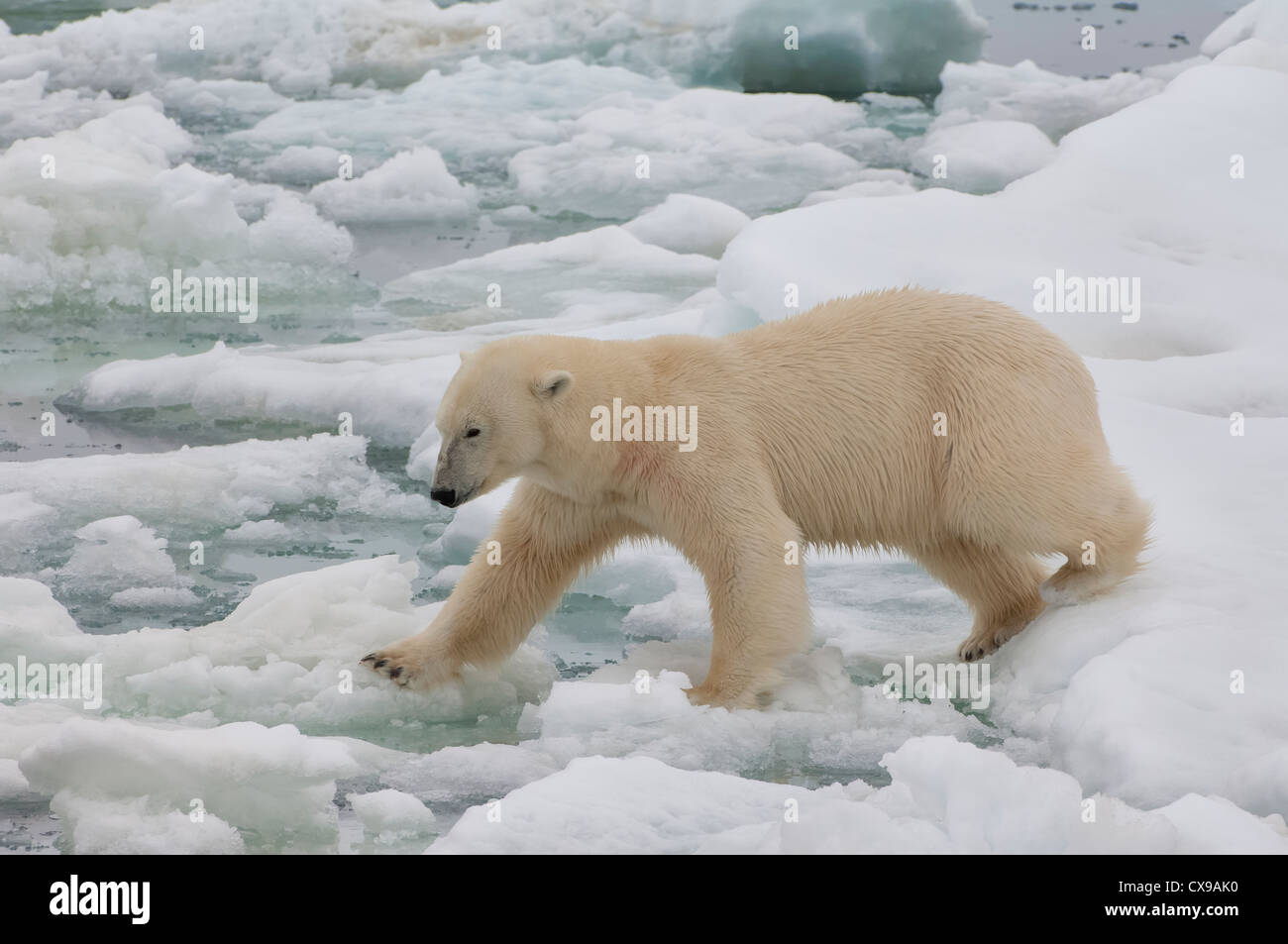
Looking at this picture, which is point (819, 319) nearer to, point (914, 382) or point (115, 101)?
point (914, 382)

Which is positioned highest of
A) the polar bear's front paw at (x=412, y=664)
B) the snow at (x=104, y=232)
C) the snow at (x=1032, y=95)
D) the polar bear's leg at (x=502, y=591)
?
the snow at (x=1032, y=95)

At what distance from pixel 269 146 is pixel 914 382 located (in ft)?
33.4

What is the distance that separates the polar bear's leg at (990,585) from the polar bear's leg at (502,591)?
0.88 meters

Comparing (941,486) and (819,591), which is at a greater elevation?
(941,486)

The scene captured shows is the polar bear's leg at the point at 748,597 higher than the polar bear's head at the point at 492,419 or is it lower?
lower

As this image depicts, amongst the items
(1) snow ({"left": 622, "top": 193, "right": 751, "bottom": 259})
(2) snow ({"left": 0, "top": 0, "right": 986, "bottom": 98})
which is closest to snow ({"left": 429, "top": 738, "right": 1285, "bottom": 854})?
(1) snow ({"left": 622, "top": 193, "right": 751, "bottom": 259})

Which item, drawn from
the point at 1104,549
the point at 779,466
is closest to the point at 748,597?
Answer: the point at 779,466

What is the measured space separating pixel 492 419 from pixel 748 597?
78cm

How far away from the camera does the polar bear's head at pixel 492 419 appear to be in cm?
374

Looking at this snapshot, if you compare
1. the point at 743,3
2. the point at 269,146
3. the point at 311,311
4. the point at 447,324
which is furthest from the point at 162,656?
the point at 743,3

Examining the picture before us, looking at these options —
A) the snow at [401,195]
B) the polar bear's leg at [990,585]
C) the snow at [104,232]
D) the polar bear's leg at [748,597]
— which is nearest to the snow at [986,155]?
the snow at [401,195]

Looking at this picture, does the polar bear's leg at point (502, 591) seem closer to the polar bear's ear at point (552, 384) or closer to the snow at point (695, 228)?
the polar bear's ear at point (552, 384)

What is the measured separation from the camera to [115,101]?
1394 cm

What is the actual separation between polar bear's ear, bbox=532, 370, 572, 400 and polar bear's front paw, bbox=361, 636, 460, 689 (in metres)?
0.84
